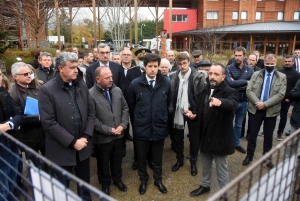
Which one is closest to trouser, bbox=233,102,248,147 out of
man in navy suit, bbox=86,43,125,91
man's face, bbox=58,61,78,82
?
man in navy suit, bbox=86,43,125,91

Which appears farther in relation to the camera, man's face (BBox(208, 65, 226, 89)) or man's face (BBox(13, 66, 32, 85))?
man's face (BBox(13, 66, 32, 85))

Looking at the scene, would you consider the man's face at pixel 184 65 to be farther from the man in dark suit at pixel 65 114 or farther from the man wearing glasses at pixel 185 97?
the man in dark suit at pixel 65 114

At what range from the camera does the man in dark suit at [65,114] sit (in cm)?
259

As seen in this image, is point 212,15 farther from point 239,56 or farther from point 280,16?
point 239,56

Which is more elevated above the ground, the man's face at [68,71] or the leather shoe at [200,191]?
the man's face at [68,71]

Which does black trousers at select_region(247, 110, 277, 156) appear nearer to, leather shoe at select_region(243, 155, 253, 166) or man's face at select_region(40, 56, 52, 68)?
leather shoe at select_region(243, 155, 253, 166)

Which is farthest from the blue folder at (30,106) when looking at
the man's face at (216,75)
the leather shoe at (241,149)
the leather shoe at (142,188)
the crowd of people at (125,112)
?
the leather shoe at (241,149)

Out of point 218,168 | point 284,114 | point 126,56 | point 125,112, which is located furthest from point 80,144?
point 284,114

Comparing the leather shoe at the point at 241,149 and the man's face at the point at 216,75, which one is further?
the leather shoe at the point at 241,149

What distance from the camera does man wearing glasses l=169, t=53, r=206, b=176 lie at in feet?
12.5

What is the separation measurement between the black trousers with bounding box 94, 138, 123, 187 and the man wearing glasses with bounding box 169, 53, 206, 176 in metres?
1.08

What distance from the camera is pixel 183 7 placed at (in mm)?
38406

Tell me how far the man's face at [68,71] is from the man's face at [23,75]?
2.61 feet

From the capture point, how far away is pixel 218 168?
312cm
